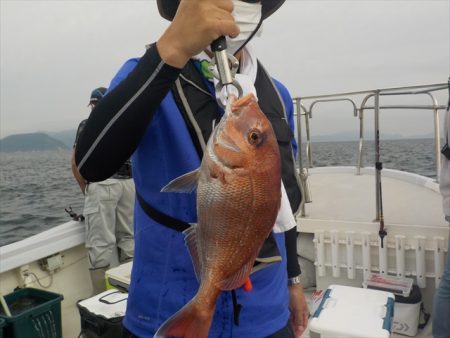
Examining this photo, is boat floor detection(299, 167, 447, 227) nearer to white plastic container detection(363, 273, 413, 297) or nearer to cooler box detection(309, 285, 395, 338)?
white plastic container detection(363, 273, 413, 297)

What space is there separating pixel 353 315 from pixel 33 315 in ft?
8.58

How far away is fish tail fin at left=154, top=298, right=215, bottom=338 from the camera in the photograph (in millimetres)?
1123

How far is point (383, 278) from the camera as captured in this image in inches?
147

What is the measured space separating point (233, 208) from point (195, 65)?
0.67 m

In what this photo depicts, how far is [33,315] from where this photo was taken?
3586 mm

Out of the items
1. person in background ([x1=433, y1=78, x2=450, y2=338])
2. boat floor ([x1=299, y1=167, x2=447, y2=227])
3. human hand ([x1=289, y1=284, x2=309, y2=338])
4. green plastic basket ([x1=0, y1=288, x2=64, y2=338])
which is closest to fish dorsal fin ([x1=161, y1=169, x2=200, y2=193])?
human hand ([x1=289, y1=284, x2=309, y2=338])

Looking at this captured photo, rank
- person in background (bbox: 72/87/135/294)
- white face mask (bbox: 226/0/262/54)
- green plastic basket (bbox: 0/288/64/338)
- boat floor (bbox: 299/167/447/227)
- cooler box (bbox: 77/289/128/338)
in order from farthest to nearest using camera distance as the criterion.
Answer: person in background (bbox: 72/87/135/294)
boat floor (bbox: 299/167/447/227)
green plastic basket (bbox: 0/288/64/338)
cooler box (bbox: 77/289/128/338)
white face mask (bbox: 226/0/262/54)

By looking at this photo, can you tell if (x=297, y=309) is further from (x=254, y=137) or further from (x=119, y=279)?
(x=119, y=279)

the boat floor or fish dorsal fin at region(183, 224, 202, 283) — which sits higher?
fish dorsal fin at region(183, 224, 202, 283)

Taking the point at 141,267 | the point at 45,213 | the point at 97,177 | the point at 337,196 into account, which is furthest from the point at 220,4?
the point at 45,213

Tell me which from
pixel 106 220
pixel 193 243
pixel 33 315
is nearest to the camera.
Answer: pixel 193 243

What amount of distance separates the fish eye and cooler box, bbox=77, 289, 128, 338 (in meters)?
2.56

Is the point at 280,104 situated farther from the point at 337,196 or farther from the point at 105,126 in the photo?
the point at 337,196

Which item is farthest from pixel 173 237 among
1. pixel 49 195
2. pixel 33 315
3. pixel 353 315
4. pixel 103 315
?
pixel 49 195
